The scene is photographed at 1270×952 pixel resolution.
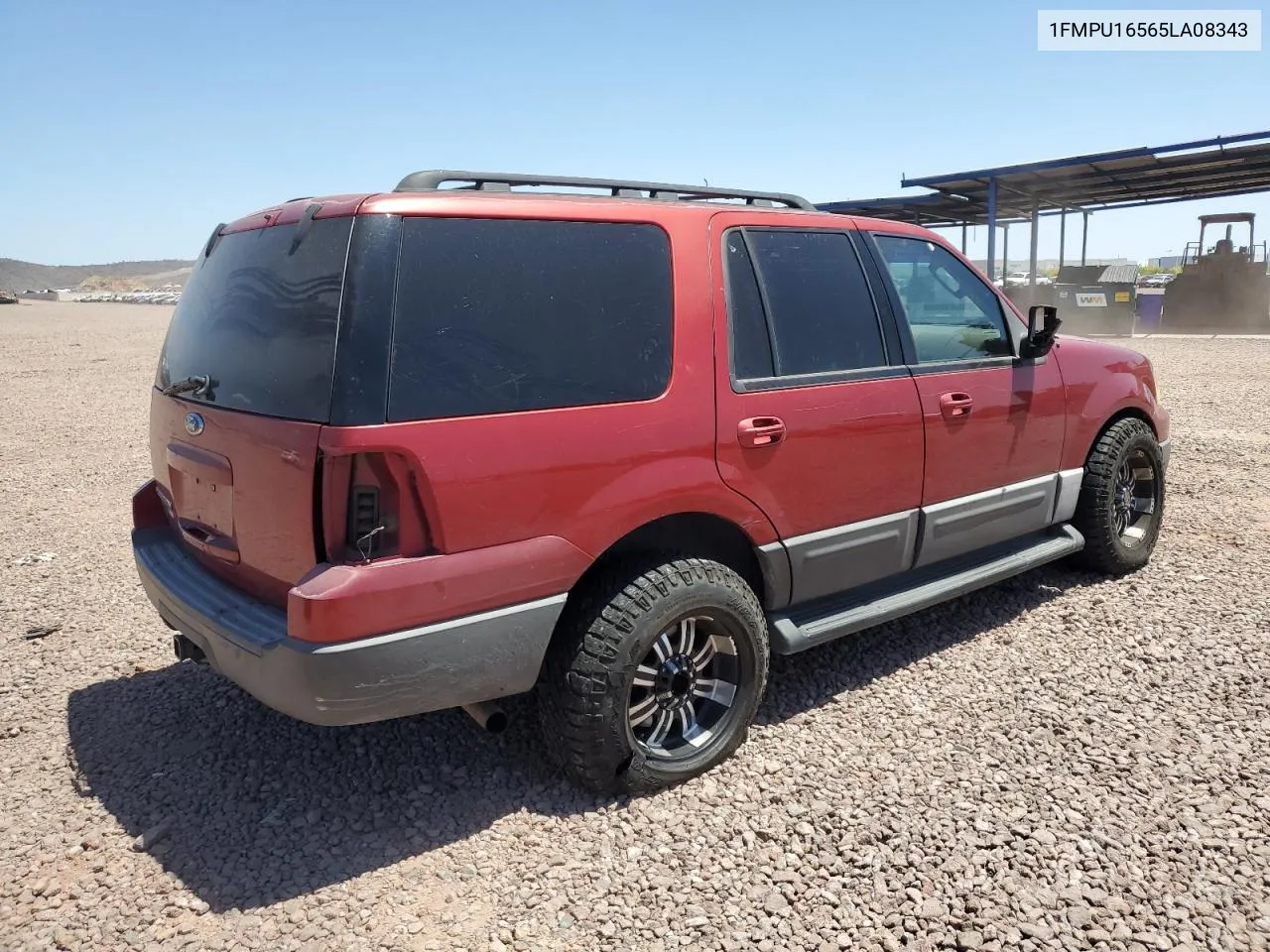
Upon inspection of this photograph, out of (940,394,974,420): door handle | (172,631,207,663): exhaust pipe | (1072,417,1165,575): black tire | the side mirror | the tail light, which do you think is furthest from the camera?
(1072,417,1165,575): black tire

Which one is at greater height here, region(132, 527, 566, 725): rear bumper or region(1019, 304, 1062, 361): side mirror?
region(1019, 304, 1062, 361): side mirror

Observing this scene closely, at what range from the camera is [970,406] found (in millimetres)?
3939

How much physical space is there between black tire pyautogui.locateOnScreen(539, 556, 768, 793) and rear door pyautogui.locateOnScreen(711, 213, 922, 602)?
1.22 ft

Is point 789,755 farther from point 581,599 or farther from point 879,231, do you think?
point 879,231

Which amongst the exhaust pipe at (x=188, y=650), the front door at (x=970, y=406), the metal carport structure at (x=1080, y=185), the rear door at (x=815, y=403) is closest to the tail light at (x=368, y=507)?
the exhaust pipe at (x=188, y=650)

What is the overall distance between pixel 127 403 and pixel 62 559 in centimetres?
808

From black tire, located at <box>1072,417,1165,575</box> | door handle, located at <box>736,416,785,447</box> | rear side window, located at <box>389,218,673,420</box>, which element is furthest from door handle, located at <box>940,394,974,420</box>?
rear side window, located at <box>389,218,673,420</box>

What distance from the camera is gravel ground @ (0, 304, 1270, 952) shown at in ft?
8.07

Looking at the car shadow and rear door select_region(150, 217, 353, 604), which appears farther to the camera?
the car shadow

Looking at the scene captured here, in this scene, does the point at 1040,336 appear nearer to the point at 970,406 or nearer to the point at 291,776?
the point at 970,406

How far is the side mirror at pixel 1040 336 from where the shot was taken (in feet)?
13.7

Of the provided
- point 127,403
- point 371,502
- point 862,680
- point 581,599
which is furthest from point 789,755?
point 127,403

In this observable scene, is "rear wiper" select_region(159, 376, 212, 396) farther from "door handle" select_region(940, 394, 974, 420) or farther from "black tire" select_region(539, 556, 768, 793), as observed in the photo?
"door handle" select_region(940, 394, 974, 420)

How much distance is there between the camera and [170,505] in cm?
338
